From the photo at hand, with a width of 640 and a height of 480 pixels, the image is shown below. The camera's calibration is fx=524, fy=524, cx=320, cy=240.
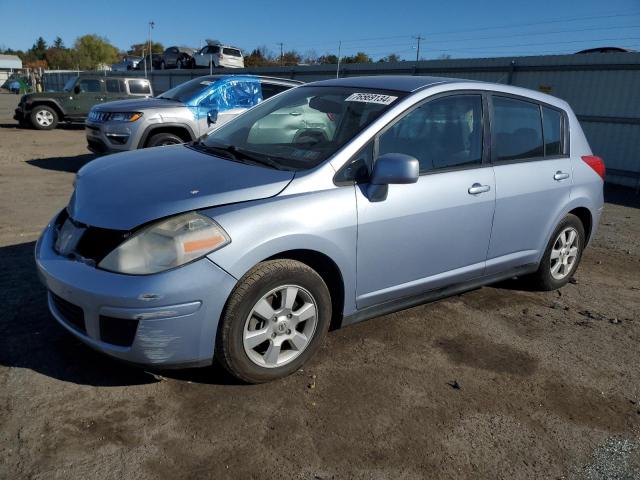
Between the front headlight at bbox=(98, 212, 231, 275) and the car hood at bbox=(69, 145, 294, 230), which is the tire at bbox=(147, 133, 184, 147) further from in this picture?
the front headlight at bbox=(98, 212, 231, 275)

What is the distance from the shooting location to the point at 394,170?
2986 millimetres

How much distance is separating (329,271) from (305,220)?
16.0 inches

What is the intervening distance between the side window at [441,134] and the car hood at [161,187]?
826 millimetres

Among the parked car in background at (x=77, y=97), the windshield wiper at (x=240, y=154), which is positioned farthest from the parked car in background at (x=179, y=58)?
the windshield wiper at (x=240, y=154)

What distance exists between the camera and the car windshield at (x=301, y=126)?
128 inches

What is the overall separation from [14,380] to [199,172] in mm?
1528

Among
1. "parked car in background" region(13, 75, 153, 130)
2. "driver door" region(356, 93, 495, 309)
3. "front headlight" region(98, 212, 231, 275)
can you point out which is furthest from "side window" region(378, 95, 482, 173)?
"parked car in background" region(13, 75, 153, 130)

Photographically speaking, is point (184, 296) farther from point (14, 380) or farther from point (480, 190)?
point (480, 190)

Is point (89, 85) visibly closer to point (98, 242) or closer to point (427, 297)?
point (98, 242)

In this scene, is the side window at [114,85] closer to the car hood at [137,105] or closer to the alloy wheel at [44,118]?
the alloy wheel at [44,118]

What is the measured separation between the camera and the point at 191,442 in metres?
2.48

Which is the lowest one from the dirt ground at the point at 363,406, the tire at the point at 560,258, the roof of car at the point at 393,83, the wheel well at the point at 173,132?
the dirt ground at the point at 363,406

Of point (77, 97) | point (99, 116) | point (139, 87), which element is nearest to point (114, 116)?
point (99, 116)

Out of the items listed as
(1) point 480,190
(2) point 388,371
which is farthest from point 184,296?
(1) point 480,190
